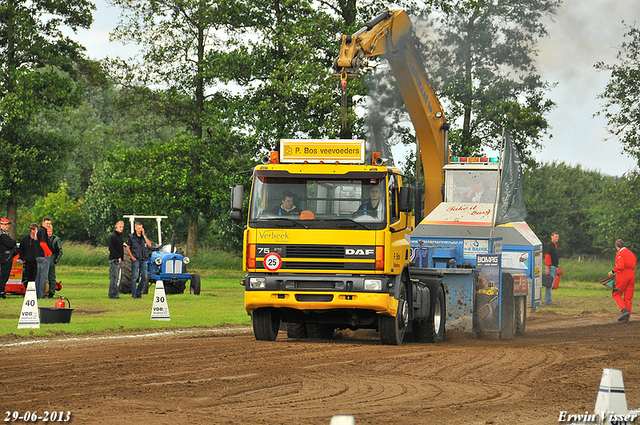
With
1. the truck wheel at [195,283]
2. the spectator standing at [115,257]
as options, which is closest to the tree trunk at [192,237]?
the truck wheel at [195,283]

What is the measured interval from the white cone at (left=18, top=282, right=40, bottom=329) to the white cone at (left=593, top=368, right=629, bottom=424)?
37.1 feet

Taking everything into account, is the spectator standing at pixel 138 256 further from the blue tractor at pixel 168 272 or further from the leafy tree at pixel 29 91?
the leafy tree at pixel 29 91

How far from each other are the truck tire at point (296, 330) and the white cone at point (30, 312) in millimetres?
4446

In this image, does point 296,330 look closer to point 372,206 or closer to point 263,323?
point 263,323

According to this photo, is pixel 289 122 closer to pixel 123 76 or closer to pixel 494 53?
pixel 123 76

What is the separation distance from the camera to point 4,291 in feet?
75.7

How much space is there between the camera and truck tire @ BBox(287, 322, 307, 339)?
16.1 meters

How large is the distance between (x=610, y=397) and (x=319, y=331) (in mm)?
10409

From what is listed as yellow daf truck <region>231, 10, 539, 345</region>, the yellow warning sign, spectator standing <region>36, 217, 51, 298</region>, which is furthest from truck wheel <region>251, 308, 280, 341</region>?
spectator standing <region>36, 217, 51, 298</region>

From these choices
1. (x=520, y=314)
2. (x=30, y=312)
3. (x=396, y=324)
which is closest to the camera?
(x=396, y=324)

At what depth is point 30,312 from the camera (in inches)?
606

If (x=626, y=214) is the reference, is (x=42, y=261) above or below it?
below

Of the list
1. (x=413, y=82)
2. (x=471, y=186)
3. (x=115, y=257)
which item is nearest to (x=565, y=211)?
(x=471, y=186)

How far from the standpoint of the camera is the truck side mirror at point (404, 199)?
46.1 feet
